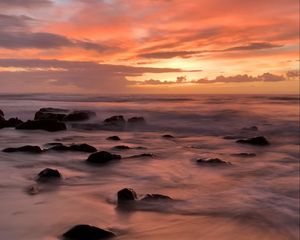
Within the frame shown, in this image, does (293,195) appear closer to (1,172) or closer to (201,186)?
(201,186)

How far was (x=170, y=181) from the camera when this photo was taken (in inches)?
392

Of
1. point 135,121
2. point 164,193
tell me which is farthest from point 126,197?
point 135,121

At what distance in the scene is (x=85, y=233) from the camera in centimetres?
558

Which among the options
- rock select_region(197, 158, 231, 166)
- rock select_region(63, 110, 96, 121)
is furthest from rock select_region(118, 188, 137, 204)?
rock select_region(63, 110, 96, 121)

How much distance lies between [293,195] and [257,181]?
4.25ft

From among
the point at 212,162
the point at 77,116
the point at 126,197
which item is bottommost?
the point at 212,162

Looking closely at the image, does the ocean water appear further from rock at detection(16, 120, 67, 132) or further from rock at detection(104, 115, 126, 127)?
rock at detection(104, 115, 126, 127)

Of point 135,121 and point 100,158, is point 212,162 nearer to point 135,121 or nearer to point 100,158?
point 100,158

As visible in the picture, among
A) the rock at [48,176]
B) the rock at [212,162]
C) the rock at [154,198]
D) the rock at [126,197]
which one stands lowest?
the rock at [212,162]

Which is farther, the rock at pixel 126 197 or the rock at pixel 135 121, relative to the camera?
the rock at pixel 135 121

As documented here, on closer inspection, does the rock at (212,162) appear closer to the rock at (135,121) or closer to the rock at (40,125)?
the rock at (40,125)

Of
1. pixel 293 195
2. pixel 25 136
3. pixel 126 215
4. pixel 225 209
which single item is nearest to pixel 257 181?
pixel 293 195

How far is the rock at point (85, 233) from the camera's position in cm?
556

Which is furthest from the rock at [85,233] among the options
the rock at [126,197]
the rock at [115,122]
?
the rock at [115,122]
